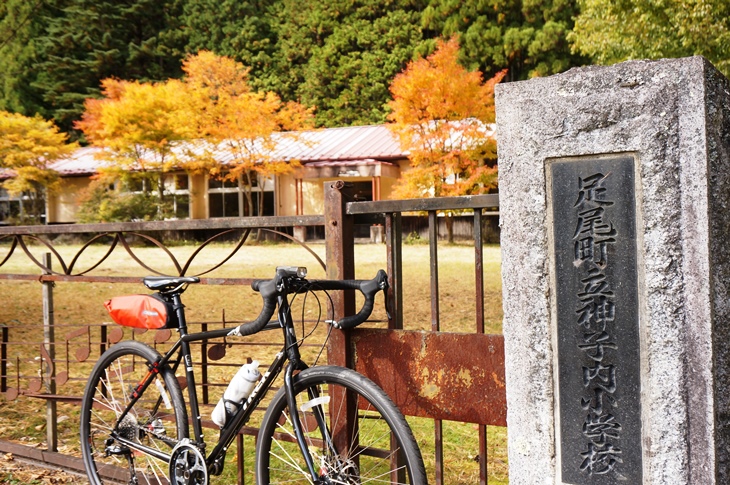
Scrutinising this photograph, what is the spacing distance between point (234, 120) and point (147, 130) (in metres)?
2.70

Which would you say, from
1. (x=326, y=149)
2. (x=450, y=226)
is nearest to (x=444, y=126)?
(x=450, y=226)

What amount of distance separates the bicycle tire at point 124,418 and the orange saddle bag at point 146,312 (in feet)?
0.43

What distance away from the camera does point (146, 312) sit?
2.77 m

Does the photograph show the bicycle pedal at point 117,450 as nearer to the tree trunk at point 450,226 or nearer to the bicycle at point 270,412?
the bicycle at point 270,412

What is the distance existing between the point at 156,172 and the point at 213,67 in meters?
3.87

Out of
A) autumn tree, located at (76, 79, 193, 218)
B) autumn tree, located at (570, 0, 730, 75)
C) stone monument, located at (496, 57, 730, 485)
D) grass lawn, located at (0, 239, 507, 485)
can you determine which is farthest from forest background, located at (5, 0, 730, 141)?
stone monument, located at (496, 57, 730, 485)

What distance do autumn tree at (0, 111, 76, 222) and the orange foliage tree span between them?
12268 millimetres

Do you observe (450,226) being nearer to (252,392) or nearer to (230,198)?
(230,198)

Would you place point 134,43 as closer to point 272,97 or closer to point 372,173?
point 272,97

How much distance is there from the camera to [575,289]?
1.97m

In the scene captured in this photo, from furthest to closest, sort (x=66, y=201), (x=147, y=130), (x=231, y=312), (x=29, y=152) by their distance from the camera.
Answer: (x=66, y=201) → (x=29, y=152) → (x=147, y=130) → (x=231, y=312)

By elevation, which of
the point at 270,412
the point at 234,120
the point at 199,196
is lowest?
the point at 270,412

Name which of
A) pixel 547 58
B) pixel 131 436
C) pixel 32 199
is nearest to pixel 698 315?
pixel 131 436

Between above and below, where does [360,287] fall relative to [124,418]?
above
